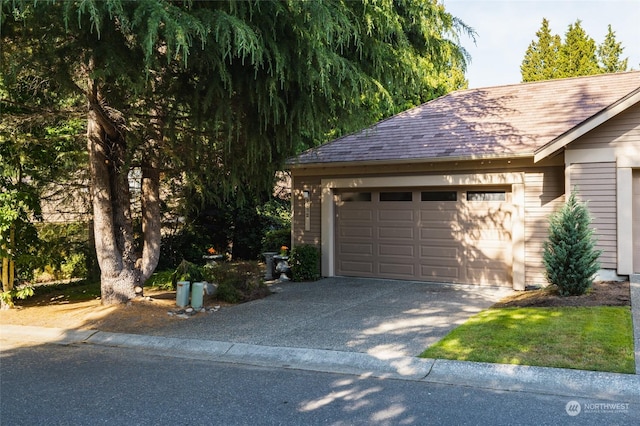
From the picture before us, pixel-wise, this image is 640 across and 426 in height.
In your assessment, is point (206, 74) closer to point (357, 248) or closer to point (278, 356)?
point (278, 356)

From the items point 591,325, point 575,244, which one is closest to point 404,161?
point 575,244

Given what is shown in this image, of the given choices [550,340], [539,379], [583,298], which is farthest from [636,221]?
[539,379]

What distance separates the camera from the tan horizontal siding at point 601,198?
1077 centimetres

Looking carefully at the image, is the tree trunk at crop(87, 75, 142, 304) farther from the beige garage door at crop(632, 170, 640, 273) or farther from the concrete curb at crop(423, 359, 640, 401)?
the beige garage door at crop(632, 170, 640, 273)

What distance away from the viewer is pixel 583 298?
30.7ft

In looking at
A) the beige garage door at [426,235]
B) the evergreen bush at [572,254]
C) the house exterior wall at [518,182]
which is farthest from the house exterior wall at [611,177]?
the beige garage door at [426,235]

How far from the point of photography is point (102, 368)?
6.79 meters

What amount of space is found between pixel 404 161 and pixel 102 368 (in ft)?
27.0

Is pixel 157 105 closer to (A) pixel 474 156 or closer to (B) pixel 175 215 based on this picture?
(A) pixel 474 156

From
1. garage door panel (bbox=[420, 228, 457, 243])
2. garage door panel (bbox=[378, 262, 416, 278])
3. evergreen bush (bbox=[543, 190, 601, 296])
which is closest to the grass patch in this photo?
evergreen bush (bbox=[543, 190, 601, 296])

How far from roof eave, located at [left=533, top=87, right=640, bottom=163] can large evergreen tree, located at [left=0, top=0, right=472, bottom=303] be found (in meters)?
2.79

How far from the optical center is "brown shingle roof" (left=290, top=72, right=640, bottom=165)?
40.2 feet

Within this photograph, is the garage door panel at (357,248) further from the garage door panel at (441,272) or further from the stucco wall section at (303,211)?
the garage door panel at (441,272)

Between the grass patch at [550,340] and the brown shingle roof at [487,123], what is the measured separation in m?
4.22
